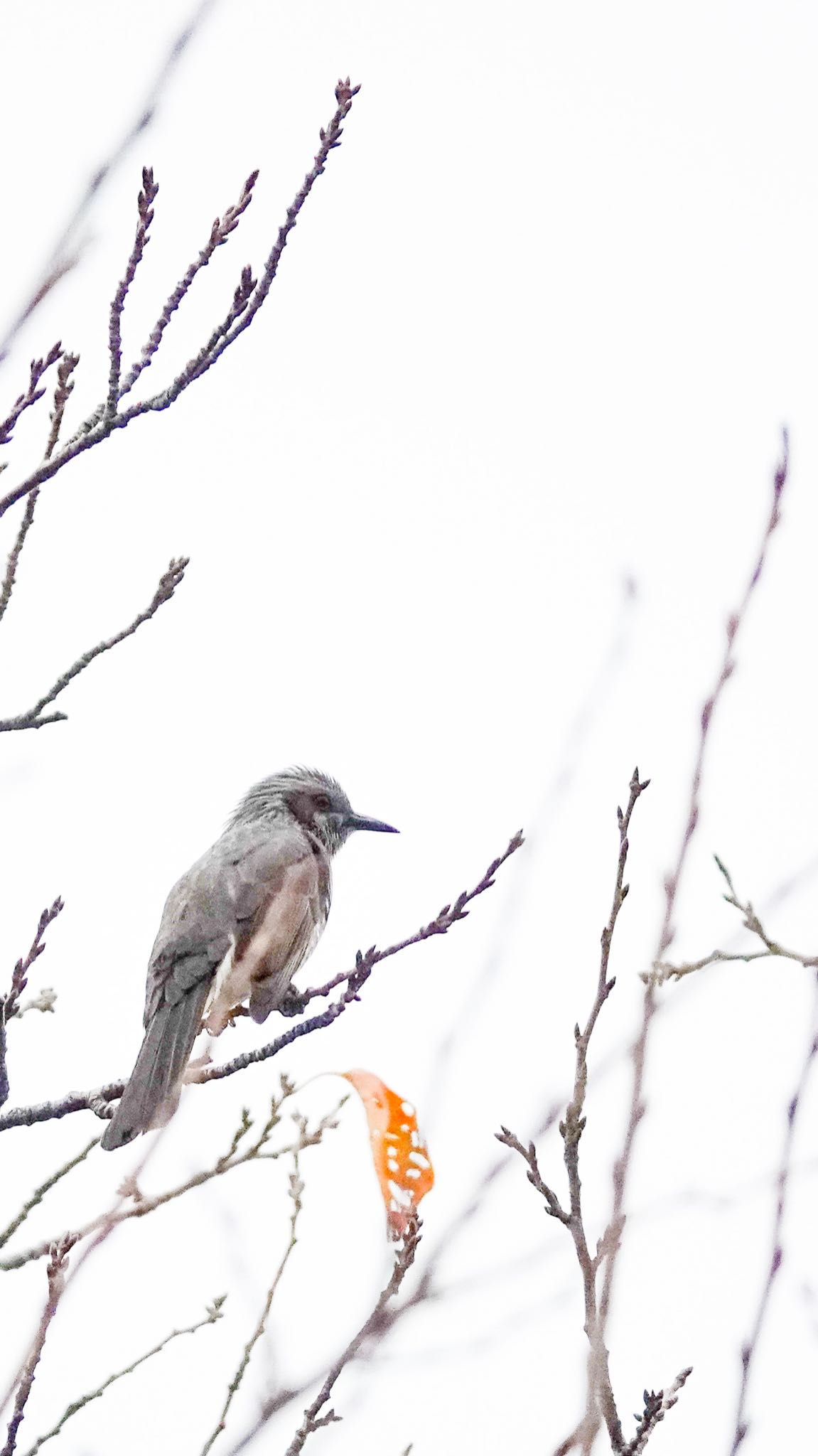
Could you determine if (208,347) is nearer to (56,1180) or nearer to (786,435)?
(786,435)

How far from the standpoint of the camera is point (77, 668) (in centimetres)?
325

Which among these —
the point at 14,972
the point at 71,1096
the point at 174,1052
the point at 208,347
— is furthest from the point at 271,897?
the point at 208,347

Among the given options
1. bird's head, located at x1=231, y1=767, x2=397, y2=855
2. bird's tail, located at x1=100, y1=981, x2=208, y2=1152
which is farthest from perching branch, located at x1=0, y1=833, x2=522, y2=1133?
bird's head, located at x1=231, y1=767, x2=397, y2=855

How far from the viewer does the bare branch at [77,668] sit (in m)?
3.20

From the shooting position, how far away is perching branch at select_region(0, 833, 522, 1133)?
140 inches

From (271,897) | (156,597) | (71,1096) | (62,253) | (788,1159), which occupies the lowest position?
(788,1159)

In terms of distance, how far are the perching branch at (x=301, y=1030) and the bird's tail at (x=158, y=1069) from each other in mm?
93

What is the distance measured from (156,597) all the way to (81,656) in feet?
0.66

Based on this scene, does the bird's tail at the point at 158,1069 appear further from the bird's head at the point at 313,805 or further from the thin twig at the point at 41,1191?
the bird's head at the point at 313,805

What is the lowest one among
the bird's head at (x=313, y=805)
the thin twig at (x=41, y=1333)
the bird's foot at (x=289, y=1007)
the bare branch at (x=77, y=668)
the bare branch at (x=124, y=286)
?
the thin twig at (x=41, y=1333)

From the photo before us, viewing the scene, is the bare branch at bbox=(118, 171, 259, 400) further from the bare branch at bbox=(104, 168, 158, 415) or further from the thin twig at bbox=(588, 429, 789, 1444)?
the thin twig at bbox=(588, 429, 789, 1444)

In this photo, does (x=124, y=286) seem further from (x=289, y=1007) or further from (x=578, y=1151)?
(x=289, y=1007)

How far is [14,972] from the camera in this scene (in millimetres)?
3736

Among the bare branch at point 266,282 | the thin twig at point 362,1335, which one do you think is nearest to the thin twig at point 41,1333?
the thin twig at point 362,1335
